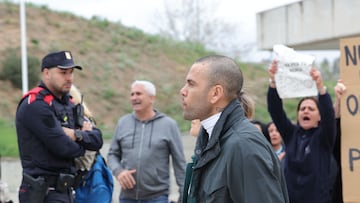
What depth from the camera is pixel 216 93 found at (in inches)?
118

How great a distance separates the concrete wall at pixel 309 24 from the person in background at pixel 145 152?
3.08m

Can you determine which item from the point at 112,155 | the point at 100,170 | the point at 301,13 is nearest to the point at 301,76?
the point at 100,170

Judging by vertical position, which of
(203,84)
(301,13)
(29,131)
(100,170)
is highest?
(301,13)

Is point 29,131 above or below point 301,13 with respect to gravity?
below

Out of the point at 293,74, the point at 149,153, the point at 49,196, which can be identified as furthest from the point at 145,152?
the point at 293,74

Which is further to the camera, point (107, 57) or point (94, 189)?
point (107, 57)

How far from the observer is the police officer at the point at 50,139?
A: 16.3 ft

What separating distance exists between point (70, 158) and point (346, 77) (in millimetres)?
2310

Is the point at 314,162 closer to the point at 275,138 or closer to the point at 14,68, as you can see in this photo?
the point at 275,138

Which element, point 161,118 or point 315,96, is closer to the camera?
point 315,96

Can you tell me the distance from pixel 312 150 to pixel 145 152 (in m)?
1.85

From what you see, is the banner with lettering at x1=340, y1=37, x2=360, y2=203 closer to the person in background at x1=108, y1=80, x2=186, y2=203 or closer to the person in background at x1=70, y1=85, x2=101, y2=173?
the person in background at x1=108, y1=80, x2=186, y2=203

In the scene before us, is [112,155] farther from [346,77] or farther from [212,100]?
[212,100]

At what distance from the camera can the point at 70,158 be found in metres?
5.18
